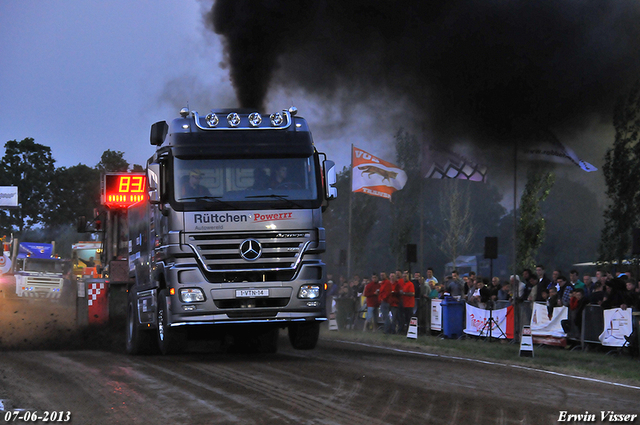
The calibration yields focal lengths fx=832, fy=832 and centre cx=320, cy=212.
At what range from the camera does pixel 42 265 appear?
40938 millimetres

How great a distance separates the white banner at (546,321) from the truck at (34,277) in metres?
26.2

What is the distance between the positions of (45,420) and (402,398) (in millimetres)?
3834

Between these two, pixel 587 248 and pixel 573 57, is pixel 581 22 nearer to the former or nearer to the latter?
pixel 573 57

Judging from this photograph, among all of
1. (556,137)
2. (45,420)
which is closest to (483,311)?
(556,137)

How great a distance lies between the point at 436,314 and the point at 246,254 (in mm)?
10550

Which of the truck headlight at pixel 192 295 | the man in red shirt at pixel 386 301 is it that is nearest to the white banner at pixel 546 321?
the man in red shirt at pixel 386 301

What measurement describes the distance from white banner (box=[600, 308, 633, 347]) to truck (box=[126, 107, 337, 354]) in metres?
6.66

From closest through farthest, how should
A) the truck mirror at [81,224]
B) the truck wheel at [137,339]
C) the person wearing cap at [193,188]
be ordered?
the person wearing cap at [193,188]
the truck wheel at [137,339]
the truck mirror at [81,224]

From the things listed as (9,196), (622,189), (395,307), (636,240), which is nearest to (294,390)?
(636,240)

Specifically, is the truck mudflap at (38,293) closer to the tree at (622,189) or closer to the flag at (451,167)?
the flag at (451,167)

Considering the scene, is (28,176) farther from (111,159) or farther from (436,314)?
(436,314)

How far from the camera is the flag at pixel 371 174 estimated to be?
33.0m

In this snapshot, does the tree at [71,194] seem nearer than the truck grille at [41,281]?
No

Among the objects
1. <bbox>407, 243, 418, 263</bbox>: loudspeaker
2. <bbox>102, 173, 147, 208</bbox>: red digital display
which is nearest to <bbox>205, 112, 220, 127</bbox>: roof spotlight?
<bbox>102, 173, 147, 208</bbox>: red digital display
